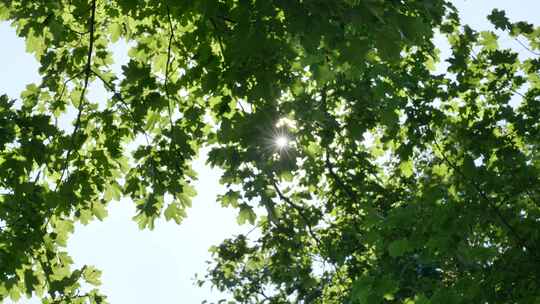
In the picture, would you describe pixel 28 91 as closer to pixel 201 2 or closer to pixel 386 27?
pixel 201 2

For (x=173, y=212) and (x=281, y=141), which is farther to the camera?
(x=173, y=212)

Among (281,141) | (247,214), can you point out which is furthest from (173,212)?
(281,141)

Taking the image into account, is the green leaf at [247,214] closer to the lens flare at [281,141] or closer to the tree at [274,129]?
the tree at [274,129]

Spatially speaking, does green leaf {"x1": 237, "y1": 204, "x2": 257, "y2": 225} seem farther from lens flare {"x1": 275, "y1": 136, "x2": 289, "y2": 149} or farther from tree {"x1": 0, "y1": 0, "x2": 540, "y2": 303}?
lens flare {"x1": 275, "y1": 136, "x2": 289, "y2": 149}

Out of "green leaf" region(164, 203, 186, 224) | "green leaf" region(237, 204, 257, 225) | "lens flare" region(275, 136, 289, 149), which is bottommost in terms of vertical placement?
"lens flare" region(275, 136, 289, 149)

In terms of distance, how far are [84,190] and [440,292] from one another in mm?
3669

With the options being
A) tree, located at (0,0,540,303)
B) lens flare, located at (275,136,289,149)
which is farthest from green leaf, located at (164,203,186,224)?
lens flare, located at (275,136,289,149)

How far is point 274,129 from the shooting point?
14.3 ft

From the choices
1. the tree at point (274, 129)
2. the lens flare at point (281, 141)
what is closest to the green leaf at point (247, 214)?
the tree at point (274, 129)

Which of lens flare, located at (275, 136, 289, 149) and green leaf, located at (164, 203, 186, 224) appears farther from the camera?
green leaf, located at (164, 203, 186, 224)

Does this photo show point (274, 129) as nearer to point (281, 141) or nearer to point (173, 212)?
point (281, 141)

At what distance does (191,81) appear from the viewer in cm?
530

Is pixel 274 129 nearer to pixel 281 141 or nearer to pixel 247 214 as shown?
pixel 281 141

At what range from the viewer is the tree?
12.5ft
